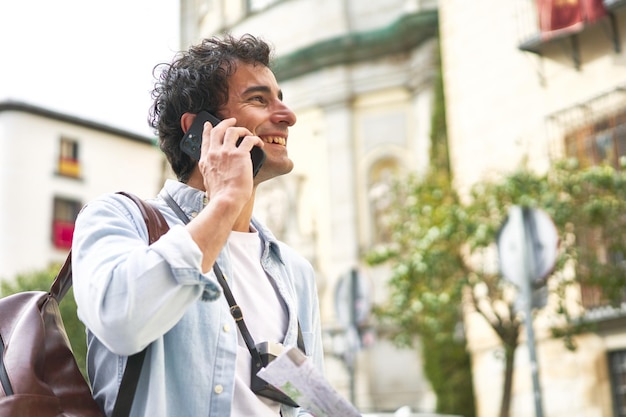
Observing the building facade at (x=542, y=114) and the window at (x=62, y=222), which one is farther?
the window at (x=62, y=222)

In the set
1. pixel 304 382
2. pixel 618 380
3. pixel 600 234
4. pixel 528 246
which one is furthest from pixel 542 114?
→ pixel 304 382

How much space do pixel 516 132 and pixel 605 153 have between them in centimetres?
243

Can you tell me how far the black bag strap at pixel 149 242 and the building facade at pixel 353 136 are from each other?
2273 centimetres

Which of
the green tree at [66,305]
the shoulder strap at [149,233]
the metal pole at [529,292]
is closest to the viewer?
the shoulder strap at [149,233]

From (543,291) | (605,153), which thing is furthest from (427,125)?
(543,291)

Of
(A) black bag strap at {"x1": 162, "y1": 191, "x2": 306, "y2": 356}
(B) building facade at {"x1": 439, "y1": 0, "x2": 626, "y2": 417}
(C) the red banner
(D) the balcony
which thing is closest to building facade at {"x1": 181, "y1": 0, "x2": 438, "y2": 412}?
(B) building facade at {"x1": 439, "y1": 0, "x2": 626, "y2": 417}

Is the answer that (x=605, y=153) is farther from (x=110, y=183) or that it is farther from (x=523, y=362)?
(x=110, y=183)

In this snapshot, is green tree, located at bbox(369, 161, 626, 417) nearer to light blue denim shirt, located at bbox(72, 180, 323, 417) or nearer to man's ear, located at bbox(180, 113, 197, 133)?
man's ear, located at bbox(180, 113, 197, 133)

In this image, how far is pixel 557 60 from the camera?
1686 cm

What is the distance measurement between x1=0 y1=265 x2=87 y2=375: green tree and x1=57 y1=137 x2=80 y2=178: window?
48.4 feet

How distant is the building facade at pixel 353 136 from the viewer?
2566 centimetres

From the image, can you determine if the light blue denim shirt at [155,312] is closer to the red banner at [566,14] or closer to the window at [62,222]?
the red banner at [566,14]

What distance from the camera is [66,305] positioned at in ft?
83.7

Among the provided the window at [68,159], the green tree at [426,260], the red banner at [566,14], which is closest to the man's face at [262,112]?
the green tree at [426,260]
